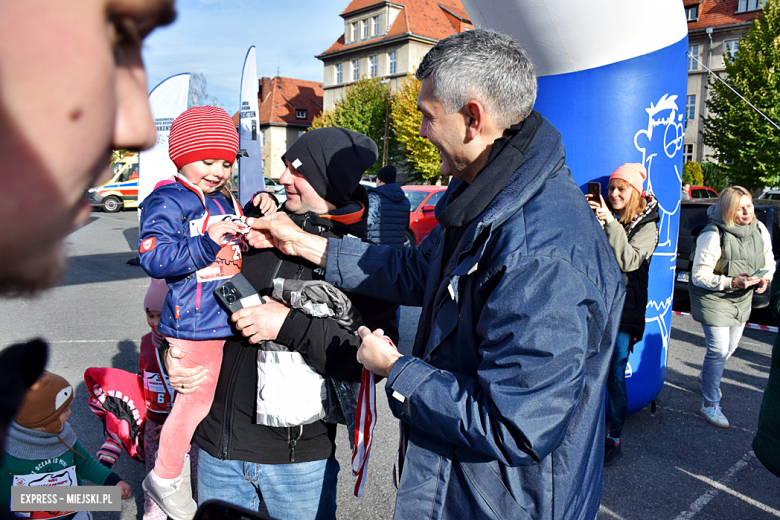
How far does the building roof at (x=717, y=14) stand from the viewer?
3422cm

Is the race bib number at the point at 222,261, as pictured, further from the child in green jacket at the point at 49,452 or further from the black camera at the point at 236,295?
the child in green jacket at the point at 49,452

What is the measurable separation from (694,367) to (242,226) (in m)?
5.39

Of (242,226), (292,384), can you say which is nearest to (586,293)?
(292,384)

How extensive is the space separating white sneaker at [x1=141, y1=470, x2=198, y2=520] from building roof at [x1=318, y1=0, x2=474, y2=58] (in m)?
43.8

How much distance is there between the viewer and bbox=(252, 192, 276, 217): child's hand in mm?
2234

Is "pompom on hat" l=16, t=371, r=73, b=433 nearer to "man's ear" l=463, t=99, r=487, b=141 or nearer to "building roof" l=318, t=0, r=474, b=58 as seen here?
"man's ear" l=463, t=99, r=487, b=141

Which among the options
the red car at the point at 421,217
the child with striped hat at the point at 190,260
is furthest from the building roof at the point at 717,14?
the child with striped hat at the point at 190,260

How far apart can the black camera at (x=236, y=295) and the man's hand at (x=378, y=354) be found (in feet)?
1.74

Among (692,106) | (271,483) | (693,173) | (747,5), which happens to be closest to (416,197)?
(271,483)

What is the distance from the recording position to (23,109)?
29 centimetres

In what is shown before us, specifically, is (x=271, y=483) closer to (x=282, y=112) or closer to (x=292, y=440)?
(x=292, y=440)

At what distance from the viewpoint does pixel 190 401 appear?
2002mm

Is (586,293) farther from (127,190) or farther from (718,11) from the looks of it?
(718,11)

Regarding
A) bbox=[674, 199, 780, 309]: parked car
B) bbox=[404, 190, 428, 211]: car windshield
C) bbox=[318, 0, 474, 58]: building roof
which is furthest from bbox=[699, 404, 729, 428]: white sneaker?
bbox=[318, 0, 474, 58]: building roof
